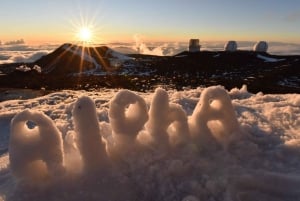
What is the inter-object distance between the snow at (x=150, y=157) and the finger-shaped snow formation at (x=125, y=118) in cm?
2

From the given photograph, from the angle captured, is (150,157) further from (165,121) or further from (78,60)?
(78,60)

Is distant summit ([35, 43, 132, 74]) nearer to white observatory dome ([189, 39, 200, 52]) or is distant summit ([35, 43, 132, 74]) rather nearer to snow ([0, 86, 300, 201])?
white observatory dome ([189, 39, 200, 52])

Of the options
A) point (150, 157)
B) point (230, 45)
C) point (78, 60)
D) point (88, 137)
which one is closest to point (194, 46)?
point (230, 45)

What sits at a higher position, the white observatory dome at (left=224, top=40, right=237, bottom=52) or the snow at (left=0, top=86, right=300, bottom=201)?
the snow at (left=0, top=86, right=300, bottom=201)

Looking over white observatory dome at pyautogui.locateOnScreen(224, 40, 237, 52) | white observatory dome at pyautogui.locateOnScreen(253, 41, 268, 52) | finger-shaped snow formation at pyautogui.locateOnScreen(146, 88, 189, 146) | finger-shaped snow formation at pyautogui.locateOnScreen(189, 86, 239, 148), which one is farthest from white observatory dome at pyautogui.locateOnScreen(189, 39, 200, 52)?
finger-shaped snow formation at pyautogui.locateOnScreen(146, 88, 189, 146)

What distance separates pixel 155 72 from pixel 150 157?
145ft

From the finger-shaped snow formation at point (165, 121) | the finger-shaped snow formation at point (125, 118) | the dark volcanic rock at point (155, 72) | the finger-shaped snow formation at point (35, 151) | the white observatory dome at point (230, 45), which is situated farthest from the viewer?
the white observatory dome at point (230, 45)

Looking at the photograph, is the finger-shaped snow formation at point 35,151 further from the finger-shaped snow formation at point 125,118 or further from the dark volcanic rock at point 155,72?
the dark volcanic rock at point 155,72

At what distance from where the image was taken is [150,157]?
8.12 metres

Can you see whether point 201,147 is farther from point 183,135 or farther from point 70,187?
point 70,187

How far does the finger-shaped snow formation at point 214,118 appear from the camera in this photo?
30.2 feet

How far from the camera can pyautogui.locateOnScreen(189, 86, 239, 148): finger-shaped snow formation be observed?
30.2 ft

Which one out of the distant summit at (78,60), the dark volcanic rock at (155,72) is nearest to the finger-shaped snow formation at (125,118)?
the dark volcanic rock at (155,72)

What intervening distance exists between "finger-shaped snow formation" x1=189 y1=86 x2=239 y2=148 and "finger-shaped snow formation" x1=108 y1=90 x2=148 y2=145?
143 centimetres
